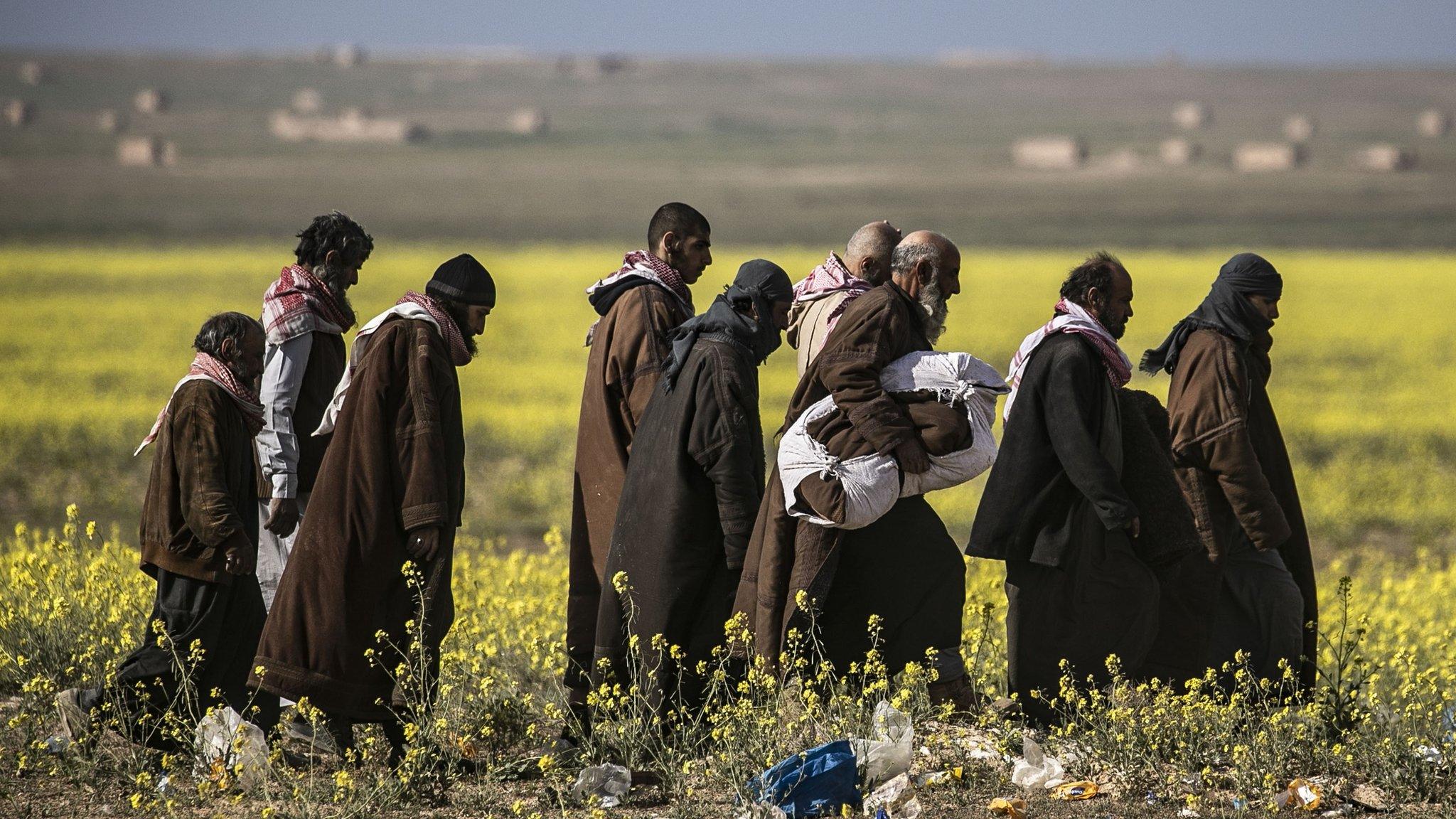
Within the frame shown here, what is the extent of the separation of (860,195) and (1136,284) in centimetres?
4457

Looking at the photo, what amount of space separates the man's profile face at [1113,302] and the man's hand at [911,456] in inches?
33.1

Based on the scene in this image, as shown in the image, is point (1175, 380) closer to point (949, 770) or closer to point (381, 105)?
point (949, 770)

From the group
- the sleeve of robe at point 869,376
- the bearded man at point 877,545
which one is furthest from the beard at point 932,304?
the sleeve of robe at point 869,376

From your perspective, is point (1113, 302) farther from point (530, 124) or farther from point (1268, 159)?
point (530, 124)

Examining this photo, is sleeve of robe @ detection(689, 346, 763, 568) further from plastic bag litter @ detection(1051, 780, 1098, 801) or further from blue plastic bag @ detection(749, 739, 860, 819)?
plastic bag litter @ detection(1051, 780, 1098, 801)

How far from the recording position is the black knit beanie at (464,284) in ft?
16.6

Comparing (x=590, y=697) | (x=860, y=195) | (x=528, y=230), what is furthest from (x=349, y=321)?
(x=860, y=195)

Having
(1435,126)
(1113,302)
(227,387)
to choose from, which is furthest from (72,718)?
(1435,126)

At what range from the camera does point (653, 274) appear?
17.9ft

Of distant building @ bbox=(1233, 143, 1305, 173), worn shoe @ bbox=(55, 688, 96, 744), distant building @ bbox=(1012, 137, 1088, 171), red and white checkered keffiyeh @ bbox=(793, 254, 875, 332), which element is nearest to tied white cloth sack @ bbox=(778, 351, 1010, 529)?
red and white checkered keffiyeh @ bbox=(793, 254, 875, 332)

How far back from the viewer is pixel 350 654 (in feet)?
16.1

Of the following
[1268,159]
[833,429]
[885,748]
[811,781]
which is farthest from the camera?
[1268,159]

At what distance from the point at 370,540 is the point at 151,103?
4122 inches

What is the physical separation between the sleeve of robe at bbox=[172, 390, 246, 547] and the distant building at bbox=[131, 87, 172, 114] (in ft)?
338
